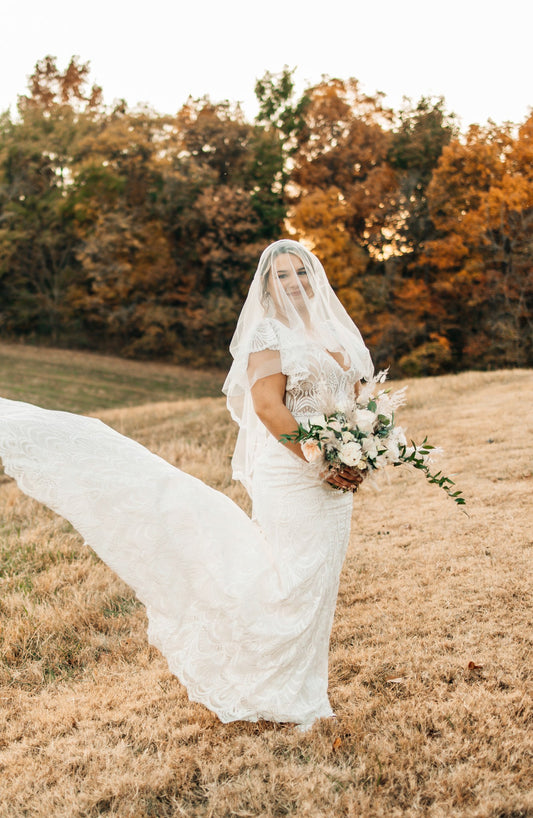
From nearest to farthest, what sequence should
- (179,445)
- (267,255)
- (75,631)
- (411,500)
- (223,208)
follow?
(267,255)
(75,631)
(411,500)
(179,445)
(223,208)

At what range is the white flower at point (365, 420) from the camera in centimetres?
324

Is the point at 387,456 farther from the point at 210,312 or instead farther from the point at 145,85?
the point at 145,85

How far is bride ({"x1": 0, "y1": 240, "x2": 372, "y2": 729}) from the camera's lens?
3.45 m

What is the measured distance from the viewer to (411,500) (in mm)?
7820

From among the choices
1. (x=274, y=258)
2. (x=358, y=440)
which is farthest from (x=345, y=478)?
(x=274, y=258)

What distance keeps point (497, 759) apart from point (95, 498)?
90.7 inches

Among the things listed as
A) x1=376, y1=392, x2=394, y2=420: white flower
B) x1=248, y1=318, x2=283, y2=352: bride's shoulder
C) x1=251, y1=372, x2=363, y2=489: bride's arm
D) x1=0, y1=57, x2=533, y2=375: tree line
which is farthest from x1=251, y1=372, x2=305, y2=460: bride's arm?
x1=0, y1=57, x2=533, y2=375: tree line

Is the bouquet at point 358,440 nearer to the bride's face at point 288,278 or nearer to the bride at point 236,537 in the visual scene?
the bride at point 236,537

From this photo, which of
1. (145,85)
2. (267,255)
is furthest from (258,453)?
(145,85)

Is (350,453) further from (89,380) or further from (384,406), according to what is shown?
(89,380)

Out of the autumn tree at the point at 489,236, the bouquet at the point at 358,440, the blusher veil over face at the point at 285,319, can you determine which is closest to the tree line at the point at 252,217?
the autumn tree at the point at 489,236

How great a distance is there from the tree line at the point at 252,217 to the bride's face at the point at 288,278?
26.5 metres

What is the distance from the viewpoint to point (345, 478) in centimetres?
334

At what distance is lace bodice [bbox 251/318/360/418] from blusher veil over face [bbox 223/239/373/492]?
30 mm
